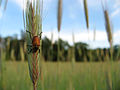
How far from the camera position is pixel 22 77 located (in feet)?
7.10

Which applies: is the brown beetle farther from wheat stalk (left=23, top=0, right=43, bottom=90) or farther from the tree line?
the tree line

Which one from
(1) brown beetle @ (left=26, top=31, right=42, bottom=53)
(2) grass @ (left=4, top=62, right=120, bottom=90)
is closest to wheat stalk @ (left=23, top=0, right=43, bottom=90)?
(1) brown beetle @ (left=26, top=31, right=42, bottom=53)

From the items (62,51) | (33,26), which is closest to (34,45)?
(33,26)

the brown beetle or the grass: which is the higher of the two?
the brown beetle

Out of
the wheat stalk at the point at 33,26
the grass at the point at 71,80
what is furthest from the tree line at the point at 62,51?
the wheat stalk at the point at 33,26

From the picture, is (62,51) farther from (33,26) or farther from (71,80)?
(33,26)

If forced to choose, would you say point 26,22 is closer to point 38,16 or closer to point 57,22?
point 38,16

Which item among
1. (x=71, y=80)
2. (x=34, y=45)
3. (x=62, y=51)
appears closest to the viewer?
(x=34, y=45)

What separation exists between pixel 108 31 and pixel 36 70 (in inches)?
33.5

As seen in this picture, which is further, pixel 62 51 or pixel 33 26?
pixel 62 51

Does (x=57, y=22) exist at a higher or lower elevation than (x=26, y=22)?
higher

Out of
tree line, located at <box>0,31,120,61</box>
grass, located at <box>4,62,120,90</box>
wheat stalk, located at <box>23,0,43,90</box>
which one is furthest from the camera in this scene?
tree line, located at <box>0,31,120,61</box>

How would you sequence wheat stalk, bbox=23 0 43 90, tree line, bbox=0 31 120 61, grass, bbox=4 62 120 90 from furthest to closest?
tree line, bbox=0 31 120 61 → grass, bbox=4 62 120 90 → wheat stalk, bbox=23 0 43 90

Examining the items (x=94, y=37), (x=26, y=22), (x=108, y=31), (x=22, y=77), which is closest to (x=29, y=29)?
(x=26, y=22)
